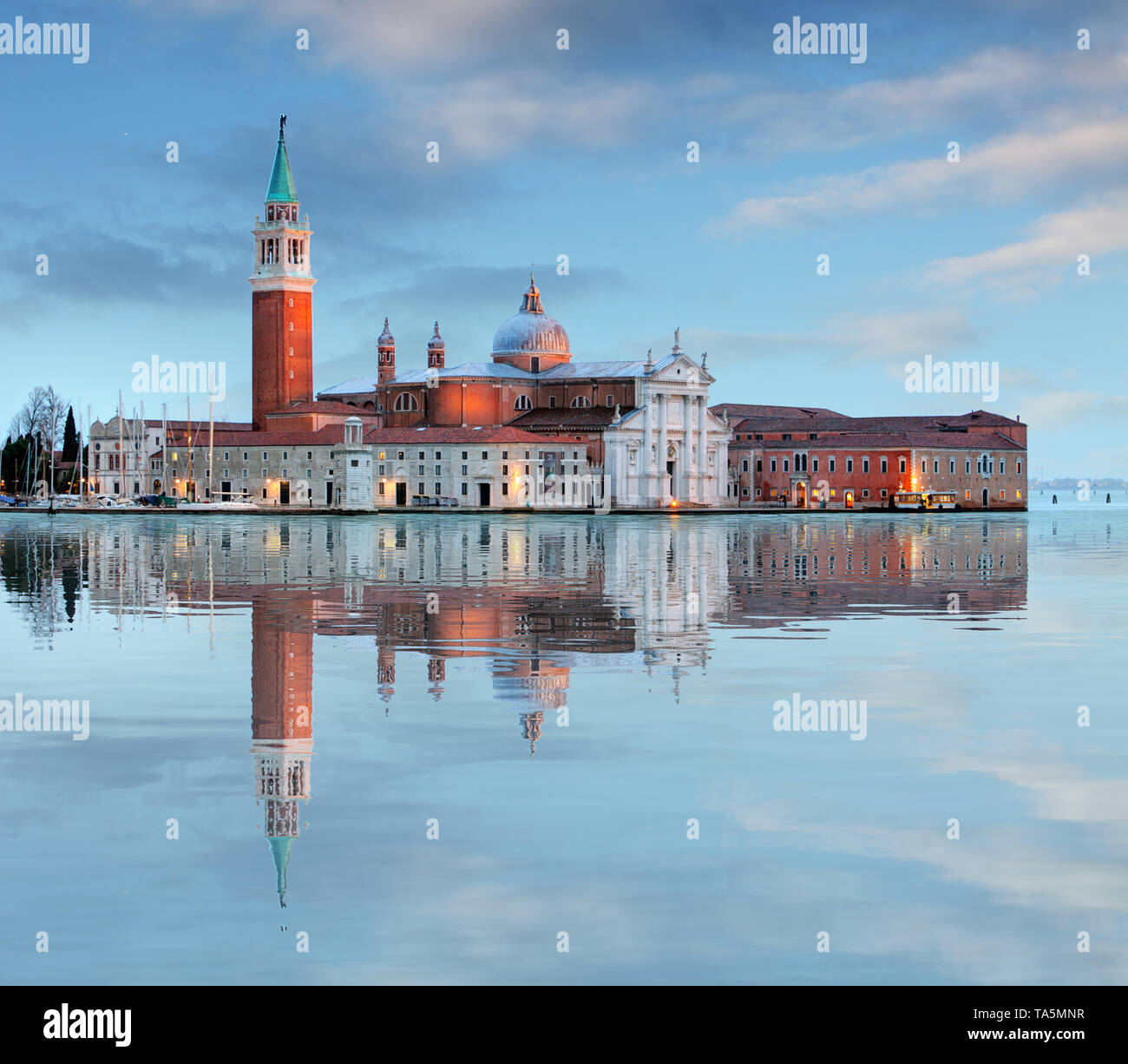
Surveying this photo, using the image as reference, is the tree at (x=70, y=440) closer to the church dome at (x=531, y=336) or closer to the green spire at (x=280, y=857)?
the church dome at (x=531, y=336)

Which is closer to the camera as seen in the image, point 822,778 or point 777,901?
point 777,901

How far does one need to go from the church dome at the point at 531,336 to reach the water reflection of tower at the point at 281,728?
296 feet

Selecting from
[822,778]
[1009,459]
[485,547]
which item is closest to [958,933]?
[822,778]

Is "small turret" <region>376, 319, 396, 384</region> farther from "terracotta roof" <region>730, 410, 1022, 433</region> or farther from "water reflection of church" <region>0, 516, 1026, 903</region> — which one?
"water reflection of church" <region>0, 516, 1026, 903</region>

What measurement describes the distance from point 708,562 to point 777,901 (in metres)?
25.6

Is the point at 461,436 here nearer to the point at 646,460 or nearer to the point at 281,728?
the point at 646,460

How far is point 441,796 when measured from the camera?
7816mm

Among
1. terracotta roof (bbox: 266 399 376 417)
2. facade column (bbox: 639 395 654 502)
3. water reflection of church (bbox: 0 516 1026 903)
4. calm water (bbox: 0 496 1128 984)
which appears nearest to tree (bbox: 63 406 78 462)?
terracotta roof (bbox: 266 399 376 417)

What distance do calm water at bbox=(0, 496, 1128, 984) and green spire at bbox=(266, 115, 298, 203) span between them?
85.8 metres

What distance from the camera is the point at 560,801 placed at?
779cm

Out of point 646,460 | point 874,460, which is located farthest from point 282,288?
point 874,460

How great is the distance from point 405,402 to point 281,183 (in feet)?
53.2

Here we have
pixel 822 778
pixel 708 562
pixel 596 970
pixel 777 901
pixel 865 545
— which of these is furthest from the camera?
pixel 865 545
